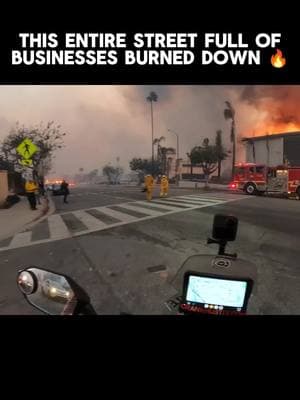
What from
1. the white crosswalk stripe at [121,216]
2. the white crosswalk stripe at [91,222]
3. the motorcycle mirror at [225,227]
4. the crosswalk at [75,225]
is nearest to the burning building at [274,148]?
the crosswalk at [75,225]

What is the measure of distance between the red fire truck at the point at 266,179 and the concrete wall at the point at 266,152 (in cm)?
1363

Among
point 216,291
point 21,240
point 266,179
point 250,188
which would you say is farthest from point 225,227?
point 250,188

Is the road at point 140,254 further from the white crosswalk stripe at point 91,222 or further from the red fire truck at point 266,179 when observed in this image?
the red fire truck at point 266,179

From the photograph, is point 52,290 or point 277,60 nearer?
point 52,290

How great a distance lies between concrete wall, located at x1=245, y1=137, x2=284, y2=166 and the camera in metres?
32.6

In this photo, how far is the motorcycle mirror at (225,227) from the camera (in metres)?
1.67

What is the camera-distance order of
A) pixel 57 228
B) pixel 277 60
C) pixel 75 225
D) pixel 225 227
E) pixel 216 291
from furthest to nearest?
pixel 75 225 → pixel 57 228 → pixel 277 60 → pixel 225 227 → pixel 216 291

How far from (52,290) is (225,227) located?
3.28ft

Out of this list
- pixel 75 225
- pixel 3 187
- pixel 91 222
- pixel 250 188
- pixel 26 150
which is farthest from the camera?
pixel 250 188

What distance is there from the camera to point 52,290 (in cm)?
118

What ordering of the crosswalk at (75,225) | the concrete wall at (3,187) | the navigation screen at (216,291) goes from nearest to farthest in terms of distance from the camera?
the navigation screen at (216,291)
the crosswalk at (75,225)
the concrete wall at (3,187)

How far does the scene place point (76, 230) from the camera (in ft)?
26.3

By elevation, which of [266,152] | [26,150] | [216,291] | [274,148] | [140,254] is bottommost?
[140,254]

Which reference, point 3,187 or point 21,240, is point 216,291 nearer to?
point 21,240
